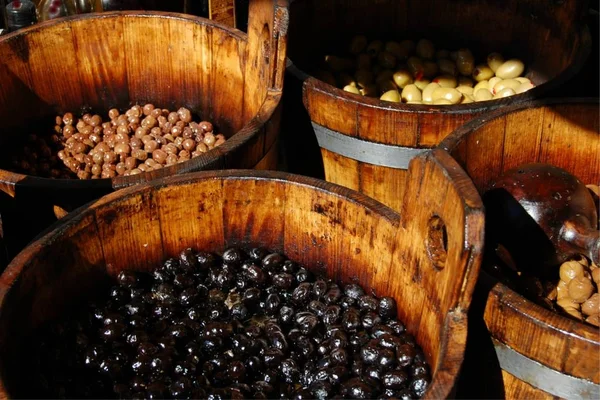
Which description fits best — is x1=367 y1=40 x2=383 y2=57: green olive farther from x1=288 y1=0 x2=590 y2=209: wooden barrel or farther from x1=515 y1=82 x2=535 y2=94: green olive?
x1=515 y1=82 x2=535 y2=94: green olive

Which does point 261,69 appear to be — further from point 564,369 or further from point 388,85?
point 564,369

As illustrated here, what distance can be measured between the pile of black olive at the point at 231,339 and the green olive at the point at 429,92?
171 cm

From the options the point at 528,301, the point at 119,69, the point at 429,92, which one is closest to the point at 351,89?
the point at 429,92

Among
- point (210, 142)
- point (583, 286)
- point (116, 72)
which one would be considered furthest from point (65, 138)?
point (583, 286)

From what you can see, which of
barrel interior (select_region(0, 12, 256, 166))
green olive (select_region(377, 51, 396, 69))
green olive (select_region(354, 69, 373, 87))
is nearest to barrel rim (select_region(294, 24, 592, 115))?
barrel interior (select_region(0, 12, 256, 166))

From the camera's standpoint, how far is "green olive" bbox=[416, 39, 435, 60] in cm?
440

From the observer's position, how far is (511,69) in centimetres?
423

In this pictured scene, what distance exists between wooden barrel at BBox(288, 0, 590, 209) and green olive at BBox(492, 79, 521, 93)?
0.16m

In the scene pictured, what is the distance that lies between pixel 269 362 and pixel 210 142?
5.40 ft

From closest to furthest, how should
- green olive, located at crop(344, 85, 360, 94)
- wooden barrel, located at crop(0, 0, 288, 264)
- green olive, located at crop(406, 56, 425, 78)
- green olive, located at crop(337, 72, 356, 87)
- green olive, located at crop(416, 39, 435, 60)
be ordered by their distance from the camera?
wooden barrel, located at crop(0, 0, 288, 264)
green olive, located at crop(344, 85, 360, 94)
green olive, located at crop(337, 72, 356, 87)
green olive, located at crop(406, 56, 425, 78)
green olive, located at crop(416, 39, 435, 60)

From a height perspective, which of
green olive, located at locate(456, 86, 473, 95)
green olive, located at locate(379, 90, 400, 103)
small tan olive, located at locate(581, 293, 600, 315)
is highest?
green olive, located at locate(379, 90, 400, 103)

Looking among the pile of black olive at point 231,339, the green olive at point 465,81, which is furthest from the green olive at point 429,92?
the pile of black olive at point 231,339

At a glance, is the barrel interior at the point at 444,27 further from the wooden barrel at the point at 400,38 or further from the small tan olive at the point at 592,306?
the small tan olive at the point at 592,306

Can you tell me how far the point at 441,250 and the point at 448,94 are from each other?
193 centimetres
